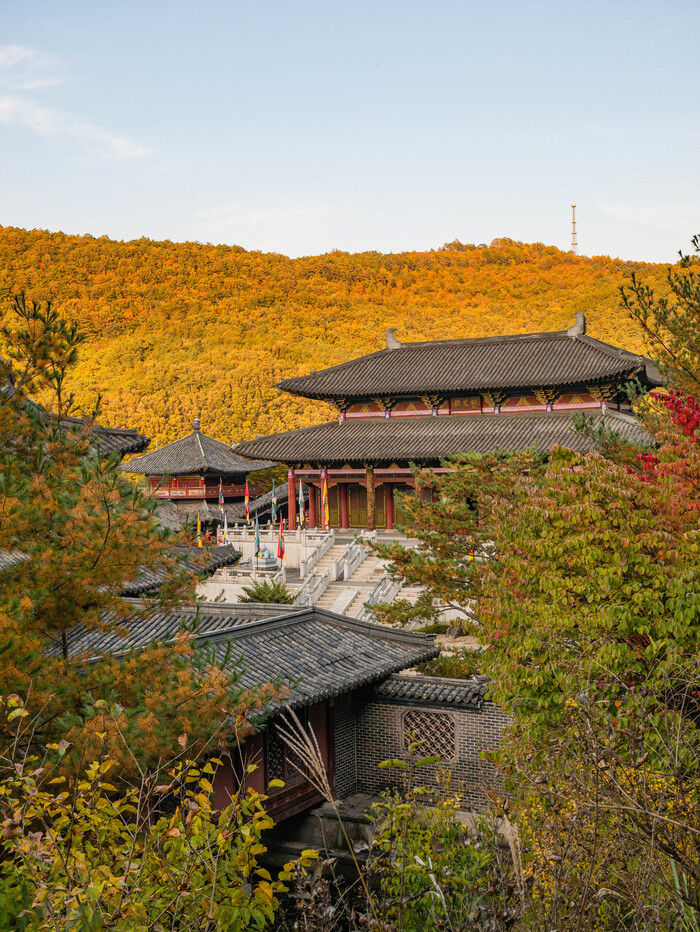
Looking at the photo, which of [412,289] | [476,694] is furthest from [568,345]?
[412,289]

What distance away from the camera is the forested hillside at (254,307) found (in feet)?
229

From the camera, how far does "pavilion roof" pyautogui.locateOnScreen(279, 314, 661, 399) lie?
33.8 metres

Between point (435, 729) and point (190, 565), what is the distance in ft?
22.6

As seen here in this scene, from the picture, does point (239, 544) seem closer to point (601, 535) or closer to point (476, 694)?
point (476, 694)

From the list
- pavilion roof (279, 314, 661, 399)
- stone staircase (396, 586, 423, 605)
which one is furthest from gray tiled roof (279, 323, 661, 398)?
stone staircase (396, 586, 423, 605)

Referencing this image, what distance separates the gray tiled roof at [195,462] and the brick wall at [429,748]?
97.0 ft

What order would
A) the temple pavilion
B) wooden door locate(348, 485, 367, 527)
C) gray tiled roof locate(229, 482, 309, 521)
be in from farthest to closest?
gray tiled roof locate(229, 482, 309, 521) → wooden door locate(348, 485, 367, 527) → the temple pavilion

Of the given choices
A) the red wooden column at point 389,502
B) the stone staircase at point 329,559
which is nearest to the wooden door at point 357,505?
the red wooden column at point 389,502

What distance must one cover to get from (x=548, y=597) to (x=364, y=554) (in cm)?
1818

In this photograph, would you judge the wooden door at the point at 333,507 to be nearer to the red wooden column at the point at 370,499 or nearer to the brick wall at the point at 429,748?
the red wooden column at the point at 370,499

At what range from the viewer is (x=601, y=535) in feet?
34.0

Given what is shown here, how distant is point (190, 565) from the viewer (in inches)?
381

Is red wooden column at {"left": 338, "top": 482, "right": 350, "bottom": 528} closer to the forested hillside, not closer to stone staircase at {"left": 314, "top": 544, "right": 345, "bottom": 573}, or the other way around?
stone staircase at {"left": 314, "top": 544, "right": 345, "bottom": 573}

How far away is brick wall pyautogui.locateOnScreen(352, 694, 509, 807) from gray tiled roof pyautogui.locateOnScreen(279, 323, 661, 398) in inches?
787
